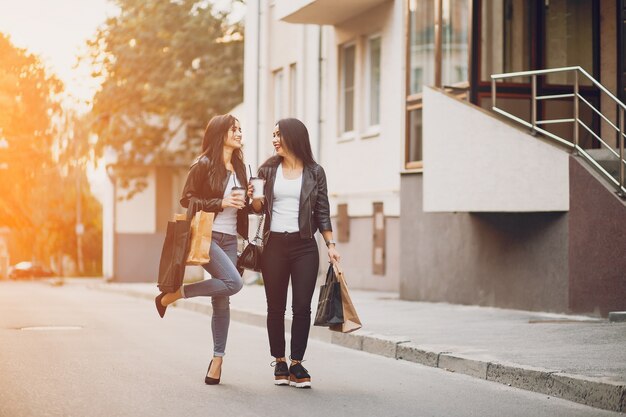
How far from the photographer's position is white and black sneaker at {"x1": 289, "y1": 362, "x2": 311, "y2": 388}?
8977 mm

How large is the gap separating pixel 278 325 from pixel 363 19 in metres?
16.5

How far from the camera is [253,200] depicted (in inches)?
344

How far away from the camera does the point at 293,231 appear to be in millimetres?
9023

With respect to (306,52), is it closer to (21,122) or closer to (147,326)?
(147,326)

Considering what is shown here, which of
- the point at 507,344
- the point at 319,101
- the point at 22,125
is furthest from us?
the point at 22,125

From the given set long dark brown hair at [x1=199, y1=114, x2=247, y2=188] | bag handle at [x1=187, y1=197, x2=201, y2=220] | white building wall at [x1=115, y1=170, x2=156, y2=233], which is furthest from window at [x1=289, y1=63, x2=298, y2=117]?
white building wall at [x1=115, y1=170, x2=156, y2=233]

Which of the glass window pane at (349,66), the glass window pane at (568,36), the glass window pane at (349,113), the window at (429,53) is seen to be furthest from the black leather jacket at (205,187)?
the glass window pane at (349,66)

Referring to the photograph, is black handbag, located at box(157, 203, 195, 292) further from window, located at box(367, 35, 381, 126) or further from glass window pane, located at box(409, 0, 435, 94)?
window, located at box(367, 35, 381, 126)

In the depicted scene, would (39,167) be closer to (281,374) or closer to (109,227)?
(109,227)

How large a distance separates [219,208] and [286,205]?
51cm

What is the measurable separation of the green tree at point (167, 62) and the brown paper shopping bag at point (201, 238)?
33.2 metres

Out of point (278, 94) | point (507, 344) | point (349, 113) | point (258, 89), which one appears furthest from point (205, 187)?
point (258, 89)

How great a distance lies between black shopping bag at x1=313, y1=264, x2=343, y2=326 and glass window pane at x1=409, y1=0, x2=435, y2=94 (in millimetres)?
11148

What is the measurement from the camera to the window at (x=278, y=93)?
3142cm
